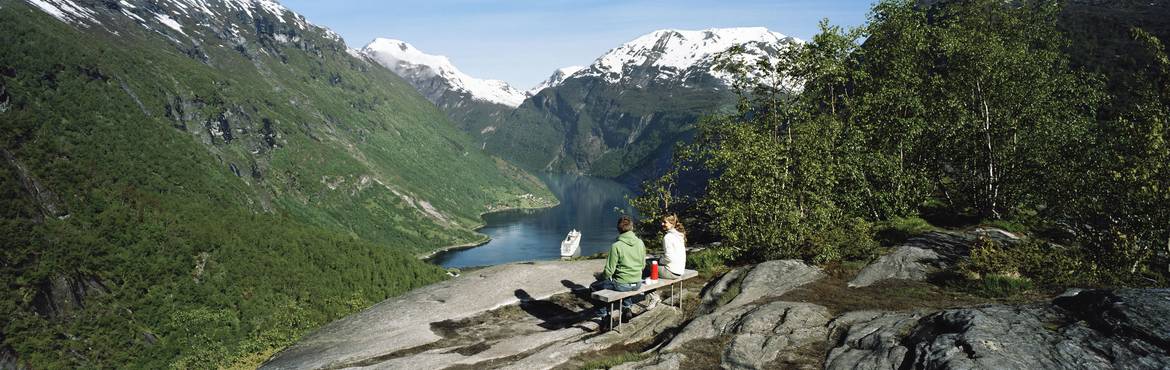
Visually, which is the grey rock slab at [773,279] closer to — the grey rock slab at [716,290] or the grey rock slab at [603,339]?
the grey rock slab at [716,290]

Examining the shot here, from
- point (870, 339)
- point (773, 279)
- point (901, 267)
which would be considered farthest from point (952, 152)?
point (870, 339)

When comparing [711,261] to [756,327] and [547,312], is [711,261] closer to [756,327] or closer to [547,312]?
[547,312]

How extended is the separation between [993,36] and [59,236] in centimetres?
25179

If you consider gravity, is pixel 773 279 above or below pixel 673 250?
below

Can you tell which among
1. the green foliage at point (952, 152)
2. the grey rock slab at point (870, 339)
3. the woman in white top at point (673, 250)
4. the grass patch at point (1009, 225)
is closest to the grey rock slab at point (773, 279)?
the woman in white top at point (673, 250)

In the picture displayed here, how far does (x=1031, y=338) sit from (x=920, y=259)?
982 cm

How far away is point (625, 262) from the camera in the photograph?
50.8 feet

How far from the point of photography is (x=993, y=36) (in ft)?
91.1

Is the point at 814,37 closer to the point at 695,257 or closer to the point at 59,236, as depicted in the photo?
the point at 695,257

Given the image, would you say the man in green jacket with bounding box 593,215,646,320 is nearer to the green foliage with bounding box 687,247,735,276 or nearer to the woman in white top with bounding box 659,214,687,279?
the woman in white top with bounding box 659,214,687,279

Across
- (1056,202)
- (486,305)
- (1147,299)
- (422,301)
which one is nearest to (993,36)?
(1056,202)

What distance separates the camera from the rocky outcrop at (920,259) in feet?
59.7

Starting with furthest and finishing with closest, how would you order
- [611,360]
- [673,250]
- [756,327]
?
[673,250], [756,327], [611,360]

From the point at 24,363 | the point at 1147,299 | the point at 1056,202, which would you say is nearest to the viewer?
the point at 1147,299
